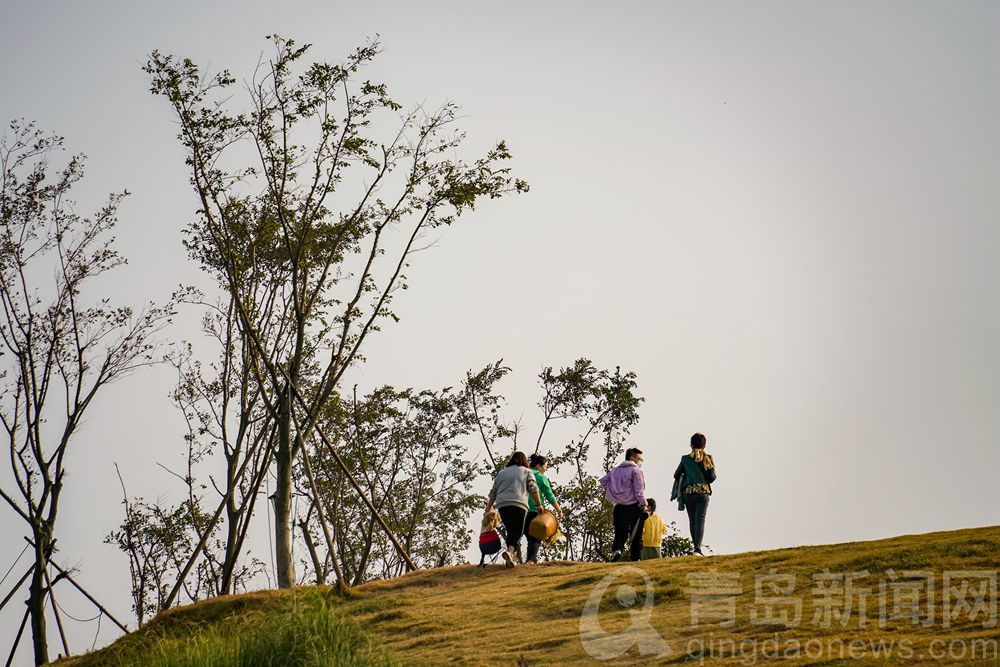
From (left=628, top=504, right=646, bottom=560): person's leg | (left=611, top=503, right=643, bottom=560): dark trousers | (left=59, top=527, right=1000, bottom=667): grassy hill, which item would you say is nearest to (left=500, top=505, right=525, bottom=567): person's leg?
(left=59, top=527, right=1000, bottom=667): grassy hill

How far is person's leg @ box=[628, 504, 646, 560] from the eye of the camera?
55.7ft

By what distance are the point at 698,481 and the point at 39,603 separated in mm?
15085

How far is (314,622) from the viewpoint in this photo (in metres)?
11.9

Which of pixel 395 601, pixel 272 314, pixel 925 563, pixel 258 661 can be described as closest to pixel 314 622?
pixel 258 661

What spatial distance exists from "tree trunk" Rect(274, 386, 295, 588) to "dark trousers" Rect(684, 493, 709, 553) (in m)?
6.66

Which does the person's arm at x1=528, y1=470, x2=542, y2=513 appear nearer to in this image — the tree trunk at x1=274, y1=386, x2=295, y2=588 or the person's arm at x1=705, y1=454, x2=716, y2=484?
the person's arm at x1=705, y1=454, x2=716, y2=484

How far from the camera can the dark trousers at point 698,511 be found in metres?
16.9

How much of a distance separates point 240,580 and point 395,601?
19.4 metres

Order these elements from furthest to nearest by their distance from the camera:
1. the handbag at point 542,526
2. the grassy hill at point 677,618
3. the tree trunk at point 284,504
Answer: the tree trunk at point 284,504, the handbag at point 542,526, the grassy hill at point 677,618

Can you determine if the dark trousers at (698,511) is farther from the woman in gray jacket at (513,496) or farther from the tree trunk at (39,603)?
the tree trunk at (39,603)

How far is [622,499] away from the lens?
16844mm

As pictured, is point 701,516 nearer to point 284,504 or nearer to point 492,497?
point 492,497

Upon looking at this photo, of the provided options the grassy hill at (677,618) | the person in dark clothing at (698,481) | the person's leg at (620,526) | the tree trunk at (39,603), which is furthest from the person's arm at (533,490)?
the tree trunk at (39,603)

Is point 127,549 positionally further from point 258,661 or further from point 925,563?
point 925,563
